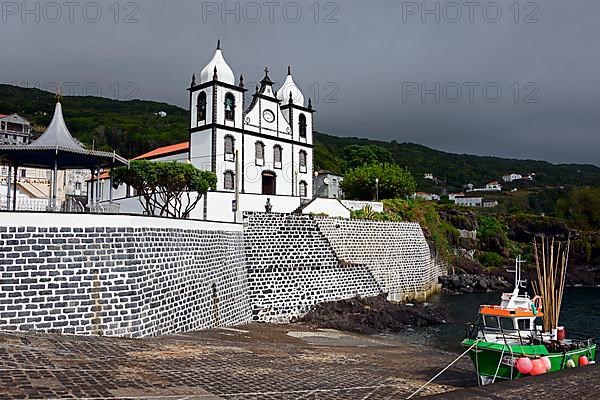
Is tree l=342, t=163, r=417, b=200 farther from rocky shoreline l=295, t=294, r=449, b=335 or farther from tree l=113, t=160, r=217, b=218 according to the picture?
tree l=113, t=160, r=217, b=218

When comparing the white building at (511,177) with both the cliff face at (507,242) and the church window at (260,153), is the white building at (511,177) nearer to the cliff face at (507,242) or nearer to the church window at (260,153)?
the cliff face at (507,242)

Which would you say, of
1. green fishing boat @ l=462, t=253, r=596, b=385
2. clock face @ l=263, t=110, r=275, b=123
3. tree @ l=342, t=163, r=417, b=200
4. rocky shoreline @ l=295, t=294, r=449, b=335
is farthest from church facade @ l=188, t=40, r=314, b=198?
green fishing boat @ l=462, t=253, r=596, b=385

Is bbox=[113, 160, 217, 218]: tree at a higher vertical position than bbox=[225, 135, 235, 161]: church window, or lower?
lower

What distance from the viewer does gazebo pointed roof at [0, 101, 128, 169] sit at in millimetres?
17094

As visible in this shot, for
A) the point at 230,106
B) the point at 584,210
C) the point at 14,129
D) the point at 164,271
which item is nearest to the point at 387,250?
the point at 230,106

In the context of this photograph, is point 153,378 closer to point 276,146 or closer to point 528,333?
point 528,333

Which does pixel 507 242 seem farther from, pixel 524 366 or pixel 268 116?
pixel 524 366

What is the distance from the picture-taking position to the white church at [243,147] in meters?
32.2

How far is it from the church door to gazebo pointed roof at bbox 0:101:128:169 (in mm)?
18312

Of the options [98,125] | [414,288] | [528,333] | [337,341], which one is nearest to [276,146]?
[414,288]

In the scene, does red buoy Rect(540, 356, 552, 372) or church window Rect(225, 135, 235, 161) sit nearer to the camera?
red buoy Rect(540, 356, 552, 372)

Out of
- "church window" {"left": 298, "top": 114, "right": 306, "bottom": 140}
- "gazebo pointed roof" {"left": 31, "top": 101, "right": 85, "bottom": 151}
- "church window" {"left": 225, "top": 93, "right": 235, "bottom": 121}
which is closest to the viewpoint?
"gazebo pointed roof" {"left": 31, "top": 101, "right": 85, "bottom": 151}

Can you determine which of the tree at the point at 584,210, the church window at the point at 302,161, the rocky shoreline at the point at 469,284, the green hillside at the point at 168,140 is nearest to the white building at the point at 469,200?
the green hillside at the point at 168,140

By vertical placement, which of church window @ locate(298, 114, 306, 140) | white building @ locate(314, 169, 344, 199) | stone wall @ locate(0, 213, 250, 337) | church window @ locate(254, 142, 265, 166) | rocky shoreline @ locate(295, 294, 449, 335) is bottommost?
rocky shoreline @ locate(295, 294, 449, 335)
